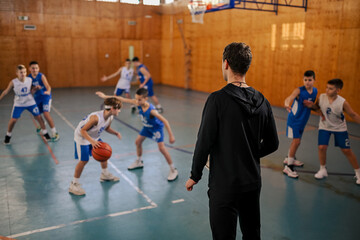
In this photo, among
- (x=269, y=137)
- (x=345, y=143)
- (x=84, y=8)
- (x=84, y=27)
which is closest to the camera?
(x=269, y=137)

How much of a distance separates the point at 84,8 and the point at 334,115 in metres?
16.7

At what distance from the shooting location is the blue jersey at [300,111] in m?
6.00

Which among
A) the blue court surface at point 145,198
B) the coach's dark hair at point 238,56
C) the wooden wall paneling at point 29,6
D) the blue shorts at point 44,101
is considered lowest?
the blue court surface at point 145,198

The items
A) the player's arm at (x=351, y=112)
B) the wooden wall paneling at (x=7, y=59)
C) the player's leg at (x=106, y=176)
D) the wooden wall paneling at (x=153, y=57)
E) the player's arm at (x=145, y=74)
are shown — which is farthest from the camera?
the wooden wall paneling at (x=153, y=57)

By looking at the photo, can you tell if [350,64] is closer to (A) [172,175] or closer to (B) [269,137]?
(A) [172,175]

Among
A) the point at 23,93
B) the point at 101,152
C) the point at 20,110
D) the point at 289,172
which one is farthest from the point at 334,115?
the point at 20,110

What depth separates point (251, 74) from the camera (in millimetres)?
14227

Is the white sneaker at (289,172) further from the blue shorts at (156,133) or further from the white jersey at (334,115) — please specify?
the blue shorts at (156,133)

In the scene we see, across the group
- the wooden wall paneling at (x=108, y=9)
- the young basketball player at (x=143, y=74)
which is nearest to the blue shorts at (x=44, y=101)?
the young basketball player at (x=143, y=74)

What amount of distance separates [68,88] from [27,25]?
3.97 m

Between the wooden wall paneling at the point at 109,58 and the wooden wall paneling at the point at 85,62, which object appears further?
the wooden wall paneling at the point at 109,58

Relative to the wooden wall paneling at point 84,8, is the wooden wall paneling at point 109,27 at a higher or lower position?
lower

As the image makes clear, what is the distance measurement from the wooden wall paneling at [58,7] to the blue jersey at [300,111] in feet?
52.5

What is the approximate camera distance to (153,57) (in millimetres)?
21484
